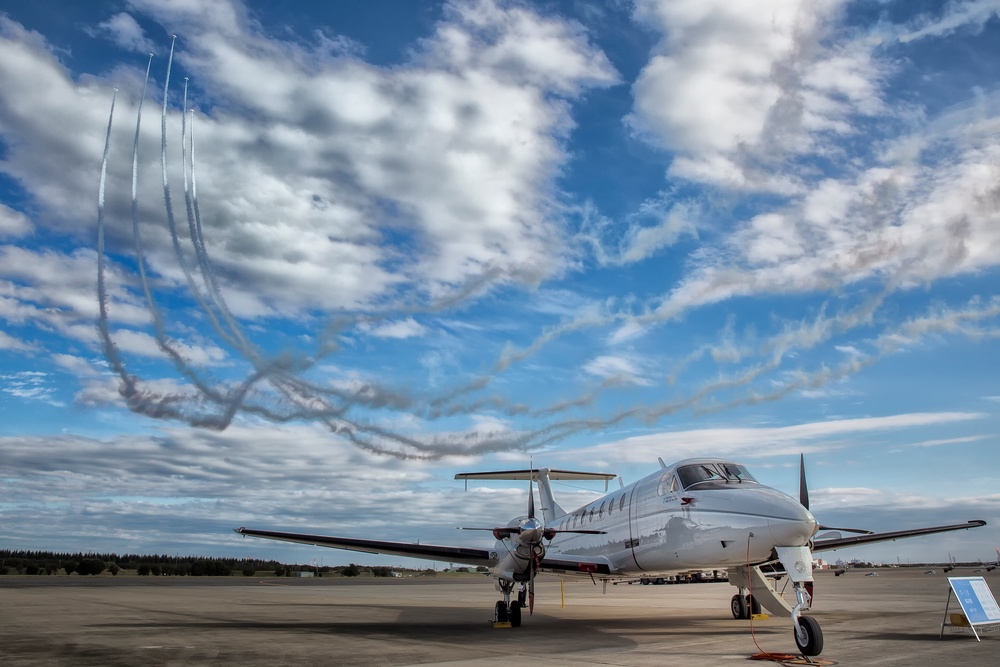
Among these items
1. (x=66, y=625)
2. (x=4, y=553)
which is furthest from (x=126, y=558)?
(x=66, y=625)

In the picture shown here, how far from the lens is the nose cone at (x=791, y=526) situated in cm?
1310

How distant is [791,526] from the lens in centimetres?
1309

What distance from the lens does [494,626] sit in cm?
1848

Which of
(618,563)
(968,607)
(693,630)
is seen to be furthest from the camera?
(618,563)

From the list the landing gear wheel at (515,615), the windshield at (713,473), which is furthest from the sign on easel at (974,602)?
the landing gear wheel at (515,615)

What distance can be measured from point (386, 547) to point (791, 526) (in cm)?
1185

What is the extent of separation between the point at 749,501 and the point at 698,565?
2.34 m

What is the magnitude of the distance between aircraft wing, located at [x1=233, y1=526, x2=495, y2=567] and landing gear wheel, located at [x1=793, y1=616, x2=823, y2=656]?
9.55m

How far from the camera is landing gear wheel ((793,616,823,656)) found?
10.8 metres

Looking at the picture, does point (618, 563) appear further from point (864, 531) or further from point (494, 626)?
point (864, 531)

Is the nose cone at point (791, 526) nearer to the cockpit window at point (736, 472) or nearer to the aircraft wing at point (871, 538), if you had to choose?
the cockpit window at point (736, 472)

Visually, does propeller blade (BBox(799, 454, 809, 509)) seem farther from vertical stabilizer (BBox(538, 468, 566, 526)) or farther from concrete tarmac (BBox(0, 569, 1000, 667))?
vertical stabilizer (BBox(538, 468, 566, 526))

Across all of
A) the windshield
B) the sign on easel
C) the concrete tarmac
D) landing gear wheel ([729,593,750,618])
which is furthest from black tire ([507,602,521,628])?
the sign on easel

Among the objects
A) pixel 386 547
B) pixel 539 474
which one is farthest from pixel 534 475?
pixel 386 547
